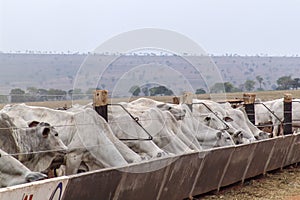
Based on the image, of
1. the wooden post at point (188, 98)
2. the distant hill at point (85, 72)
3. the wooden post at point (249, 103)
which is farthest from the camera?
the wooden post at point (249, 103)

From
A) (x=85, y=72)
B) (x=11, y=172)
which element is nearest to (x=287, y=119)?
(x=85, y=72)

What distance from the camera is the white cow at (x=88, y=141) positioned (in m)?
9.51

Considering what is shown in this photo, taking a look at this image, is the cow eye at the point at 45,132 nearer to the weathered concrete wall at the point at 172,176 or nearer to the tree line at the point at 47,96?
the tree line at the point at 47,96

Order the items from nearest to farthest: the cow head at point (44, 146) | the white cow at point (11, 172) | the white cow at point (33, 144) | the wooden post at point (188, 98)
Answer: the white cow at point (11, 172) → the white cow at point (33, 144) → the cow head at point (44, 146) → the wooden post at point (188, 98)

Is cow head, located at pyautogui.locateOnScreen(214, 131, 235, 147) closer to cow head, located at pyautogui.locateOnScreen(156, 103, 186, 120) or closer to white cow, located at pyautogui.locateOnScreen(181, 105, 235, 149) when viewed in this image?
white cow, located at pyautogui.locateOnScreen(181, 105, 235, 149)

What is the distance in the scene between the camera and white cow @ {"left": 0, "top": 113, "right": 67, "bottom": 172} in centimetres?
855

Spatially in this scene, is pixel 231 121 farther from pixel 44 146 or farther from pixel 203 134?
pixel 44 146

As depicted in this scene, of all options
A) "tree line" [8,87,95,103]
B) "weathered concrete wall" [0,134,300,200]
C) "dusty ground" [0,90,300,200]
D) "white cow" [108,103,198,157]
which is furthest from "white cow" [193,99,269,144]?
"tree line" [8,87,95,103]

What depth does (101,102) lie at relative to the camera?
9.94 metres

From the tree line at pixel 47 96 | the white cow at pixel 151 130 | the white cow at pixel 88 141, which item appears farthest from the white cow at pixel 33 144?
the white cow at pixel 151 130

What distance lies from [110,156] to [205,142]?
3580 mm

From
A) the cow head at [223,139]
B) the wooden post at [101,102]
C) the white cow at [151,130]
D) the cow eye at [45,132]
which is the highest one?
the wooden post at [101,102]

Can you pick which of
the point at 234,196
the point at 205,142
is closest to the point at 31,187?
the point at 234,196

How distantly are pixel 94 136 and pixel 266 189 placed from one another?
128 inches
